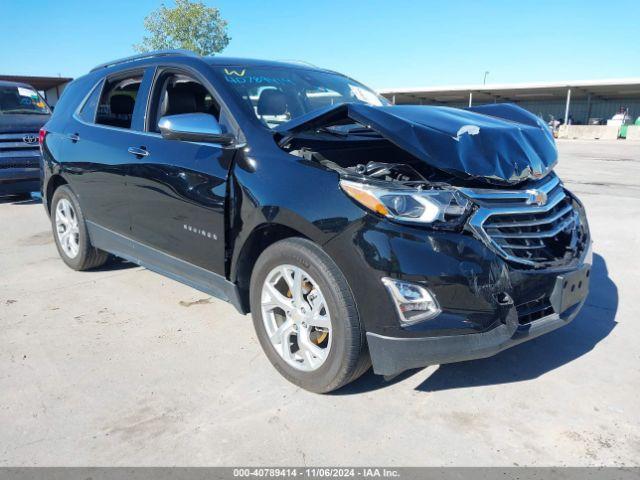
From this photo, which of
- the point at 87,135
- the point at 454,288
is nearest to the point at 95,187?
the point at 87,135

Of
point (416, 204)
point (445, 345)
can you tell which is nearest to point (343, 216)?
point (416, 204)

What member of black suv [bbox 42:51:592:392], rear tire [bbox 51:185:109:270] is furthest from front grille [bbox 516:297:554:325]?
rear tire [bbox 51:185:109:270]

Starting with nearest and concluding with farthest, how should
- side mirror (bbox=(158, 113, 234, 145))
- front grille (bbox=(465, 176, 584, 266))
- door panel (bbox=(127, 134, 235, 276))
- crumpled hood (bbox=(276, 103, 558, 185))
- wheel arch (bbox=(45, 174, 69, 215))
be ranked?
1. front grille (bbox=(465, 176, 584, 266))
2. crumpled hood (bbox=(276, 103, 558, 185))
3. side mirror (bbox=(158, 113, 234, 145))
4. door panel (bbox=(127, 134, 235, 276))
5. wheel arch (bbox=(45, 174, 69, 215))

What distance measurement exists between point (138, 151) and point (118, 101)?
3.25 ft

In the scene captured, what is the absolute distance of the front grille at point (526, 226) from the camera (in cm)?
244

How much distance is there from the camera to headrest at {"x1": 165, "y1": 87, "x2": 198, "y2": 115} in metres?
3.75

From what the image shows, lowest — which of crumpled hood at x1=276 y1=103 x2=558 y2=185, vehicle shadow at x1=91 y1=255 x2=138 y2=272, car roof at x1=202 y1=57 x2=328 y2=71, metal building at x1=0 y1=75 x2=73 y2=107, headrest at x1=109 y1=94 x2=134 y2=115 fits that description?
vehicle shadow at x1=91 y1=255 x2=138 y2=272

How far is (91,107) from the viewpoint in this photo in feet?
14.9

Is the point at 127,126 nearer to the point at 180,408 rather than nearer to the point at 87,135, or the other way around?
the point at 87,135

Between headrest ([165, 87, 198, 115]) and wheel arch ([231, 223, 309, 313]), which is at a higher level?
headrest ([165, 87, 198, 115])

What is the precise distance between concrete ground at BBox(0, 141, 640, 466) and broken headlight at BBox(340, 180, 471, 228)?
3.31 ft

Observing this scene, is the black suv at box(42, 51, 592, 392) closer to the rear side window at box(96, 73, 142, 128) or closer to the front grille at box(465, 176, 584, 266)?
the front grille at box(465, 176, 584, 266)

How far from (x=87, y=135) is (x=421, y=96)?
1944 inches

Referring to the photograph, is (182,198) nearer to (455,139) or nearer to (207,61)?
(207,61)
